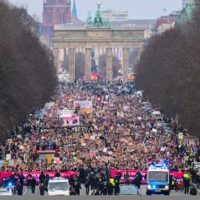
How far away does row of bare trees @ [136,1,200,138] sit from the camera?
239 ft

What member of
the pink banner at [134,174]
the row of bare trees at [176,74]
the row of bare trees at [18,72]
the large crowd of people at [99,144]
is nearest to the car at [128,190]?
the large crowd of people at [99,144]

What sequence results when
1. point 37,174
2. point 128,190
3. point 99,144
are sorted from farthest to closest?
point 99,144
point 37,174
point 128,190

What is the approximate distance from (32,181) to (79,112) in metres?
42.7

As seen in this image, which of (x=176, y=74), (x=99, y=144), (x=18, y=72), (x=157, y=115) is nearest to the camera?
(x=99, y=144)

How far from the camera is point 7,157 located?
64.9 metres

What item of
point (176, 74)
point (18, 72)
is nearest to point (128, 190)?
point (18, 72)

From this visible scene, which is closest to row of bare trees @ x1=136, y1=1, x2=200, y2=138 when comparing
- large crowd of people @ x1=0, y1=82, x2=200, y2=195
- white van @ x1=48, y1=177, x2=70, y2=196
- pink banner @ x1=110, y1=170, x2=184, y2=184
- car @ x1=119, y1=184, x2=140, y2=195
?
large crowd of people @ x1=0, y1=82, x2=200, y2=195

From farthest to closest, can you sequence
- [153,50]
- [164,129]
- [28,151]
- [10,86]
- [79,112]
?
[153,50]
[79,112]
[164,129]
[10,86]
[28,151]

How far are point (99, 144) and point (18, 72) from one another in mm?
14598

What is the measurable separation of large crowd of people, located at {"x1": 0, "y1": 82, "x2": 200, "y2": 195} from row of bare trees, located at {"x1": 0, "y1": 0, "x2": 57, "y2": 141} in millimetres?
1210

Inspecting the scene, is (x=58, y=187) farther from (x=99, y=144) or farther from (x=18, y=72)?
(x=18, y=72)

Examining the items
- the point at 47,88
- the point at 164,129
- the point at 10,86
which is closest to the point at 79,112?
the point at 164,129

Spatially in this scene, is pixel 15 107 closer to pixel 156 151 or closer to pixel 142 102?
pixel 156 151

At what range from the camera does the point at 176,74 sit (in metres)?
96.9
